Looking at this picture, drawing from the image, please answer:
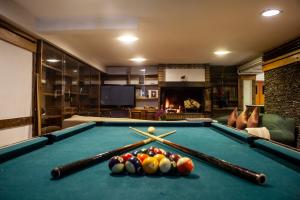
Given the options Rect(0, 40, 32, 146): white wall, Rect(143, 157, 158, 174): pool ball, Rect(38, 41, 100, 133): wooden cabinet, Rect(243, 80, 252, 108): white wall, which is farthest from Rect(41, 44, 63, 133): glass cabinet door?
Rect(243, 80, 252, 108): white wall

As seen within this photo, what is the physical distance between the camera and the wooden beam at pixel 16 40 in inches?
116

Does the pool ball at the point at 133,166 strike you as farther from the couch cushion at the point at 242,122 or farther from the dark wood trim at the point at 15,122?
the couch cushion at the point at 242,122

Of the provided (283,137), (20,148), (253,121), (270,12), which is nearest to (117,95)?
(253,121)

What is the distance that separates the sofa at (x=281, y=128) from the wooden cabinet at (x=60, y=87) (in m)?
4.39

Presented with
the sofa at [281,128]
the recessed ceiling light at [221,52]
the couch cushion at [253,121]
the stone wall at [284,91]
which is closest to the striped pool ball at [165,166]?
the sofa at [281,128]

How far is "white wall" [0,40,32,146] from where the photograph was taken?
2.99m

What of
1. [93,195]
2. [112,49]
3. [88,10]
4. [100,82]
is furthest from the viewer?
[100,82]

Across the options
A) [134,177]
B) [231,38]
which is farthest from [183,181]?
[231,38]

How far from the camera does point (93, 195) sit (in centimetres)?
78

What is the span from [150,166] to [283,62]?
4873 millimetres

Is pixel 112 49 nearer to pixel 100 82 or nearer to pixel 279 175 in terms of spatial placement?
pixel 100 82

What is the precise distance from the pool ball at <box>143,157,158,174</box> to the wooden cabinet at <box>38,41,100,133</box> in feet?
11.0

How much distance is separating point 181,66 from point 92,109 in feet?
11.3

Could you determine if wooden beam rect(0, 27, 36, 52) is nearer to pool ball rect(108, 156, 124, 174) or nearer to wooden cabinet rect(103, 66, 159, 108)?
pool ball rect(108, 156, 124, 174)
